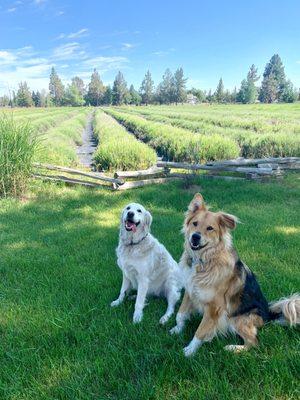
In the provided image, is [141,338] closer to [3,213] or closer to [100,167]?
[3,213]

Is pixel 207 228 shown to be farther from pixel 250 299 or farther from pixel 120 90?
pixel 120 90

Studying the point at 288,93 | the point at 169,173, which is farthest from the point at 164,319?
the point at 288,93

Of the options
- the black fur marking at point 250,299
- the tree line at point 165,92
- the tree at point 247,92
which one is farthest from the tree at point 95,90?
the black fur marking at point 250,299

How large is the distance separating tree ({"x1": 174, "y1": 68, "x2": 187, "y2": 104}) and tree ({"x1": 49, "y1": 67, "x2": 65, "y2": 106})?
43833mm

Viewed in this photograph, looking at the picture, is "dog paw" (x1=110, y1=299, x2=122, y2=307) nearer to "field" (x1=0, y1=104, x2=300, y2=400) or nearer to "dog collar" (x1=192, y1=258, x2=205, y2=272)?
"field" (x1=0, y1=104, x2=300, y2=400)

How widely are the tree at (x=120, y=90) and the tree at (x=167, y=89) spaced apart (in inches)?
489

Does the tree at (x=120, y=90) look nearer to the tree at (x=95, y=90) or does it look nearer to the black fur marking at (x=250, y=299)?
the tree at (x=95, y=90)

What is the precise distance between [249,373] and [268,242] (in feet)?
11.0

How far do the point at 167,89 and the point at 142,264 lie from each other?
383 feet

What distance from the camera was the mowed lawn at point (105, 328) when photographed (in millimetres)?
2918

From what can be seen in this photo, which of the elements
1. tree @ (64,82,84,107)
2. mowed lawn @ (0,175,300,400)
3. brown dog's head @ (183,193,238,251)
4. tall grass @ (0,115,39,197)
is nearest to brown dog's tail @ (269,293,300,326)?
mowed lawn @ (0,175,300,400)

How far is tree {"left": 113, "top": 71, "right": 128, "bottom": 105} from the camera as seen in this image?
11900cm

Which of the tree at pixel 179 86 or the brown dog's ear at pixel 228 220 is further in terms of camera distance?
the tree at pixel 179 86

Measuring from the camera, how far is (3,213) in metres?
8.11
